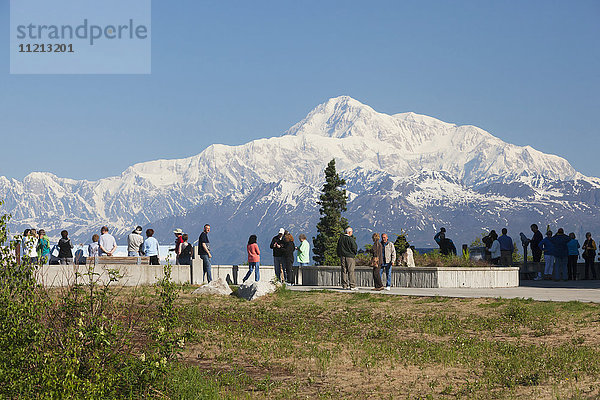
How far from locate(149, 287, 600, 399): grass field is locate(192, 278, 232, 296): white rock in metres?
0.88

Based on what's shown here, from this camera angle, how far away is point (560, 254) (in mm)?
29438

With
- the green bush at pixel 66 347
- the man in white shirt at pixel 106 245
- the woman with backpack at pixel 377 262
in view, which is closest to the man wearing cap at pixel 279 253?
the woman with backpack at pixel 377 262

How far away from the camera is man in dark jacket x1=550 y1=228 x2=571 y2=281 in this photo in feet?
95.4

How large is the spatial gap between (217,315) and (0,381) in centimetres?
1003

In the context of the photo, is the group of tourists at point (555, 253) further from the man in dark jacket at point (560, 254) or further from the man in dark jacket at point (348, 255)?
the man in dark jacket at point (348, 255)

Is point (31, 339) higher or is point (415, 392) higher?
point (31, 339)

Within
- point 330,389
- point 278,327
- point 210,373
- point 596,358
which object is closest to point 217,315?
point 278,327

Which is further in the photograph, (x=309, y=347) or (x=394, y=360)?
(x=309, y=347)

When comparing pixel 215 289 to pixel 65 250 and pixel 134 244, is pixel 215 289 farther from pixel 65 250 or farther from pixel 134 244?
pixel 65 250

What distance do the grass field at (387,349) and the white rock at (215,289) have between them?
2.90 ft

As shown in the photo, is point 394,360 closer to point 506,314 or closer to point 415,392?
point 415,392

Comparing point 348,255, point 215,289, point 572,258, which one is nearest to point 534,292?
point 348,255

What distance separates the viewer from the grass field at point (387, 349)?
11.6m

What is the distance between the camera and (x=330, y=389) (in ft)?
38.9
